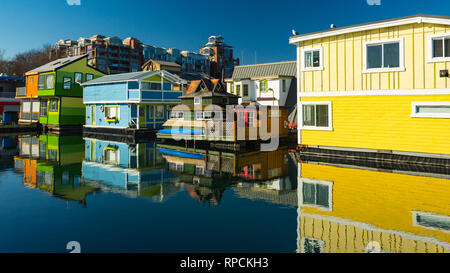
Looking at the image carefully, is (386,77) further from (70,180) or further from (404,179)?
(70,180)

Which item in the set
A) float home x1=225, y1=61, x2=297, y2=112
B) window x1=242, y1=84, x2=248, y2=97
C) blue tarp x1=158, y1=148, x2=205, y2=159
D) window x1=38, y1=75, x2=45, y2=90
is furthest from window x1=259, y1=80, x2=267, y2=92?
window x1=38, y1=75, x2=45, y2=90

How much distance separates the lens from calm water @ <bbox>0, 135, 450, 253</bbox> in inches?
260

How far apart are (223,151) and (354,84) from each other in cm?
846

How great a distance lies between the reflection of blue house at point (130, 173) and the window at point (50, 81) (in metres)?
22.2

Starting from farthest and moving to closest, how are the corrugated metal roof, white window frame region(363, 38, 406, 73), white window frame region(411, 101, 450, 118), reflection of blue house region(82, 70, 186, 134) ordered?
the corrugated metal roof < reflection of blue house region(82, 70, 186, 134) < white window frame region(363, 38, 406, 73) < white window frame region(411, 101, 450, 118)

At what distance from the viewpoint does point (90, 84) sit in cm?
3653

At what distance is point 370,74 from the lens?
16.5 metres

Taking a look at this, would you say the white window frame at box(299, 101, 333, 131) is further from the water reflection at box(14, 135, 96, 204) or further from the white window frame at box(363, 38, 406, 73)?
the water reflection at box(14, 135, 96, 204)

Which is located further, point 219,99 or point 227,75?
point 227,75

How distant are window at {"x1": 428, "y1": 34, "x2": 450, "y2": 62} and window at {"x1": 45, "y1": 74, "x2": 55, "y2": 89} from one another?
1490 inches

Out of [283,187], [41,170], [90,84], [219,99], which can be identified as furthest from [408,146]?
[90,84]

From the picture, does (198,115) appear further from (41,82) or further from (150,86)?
(41,82)

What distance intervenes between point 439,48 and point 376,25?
9.48 feet

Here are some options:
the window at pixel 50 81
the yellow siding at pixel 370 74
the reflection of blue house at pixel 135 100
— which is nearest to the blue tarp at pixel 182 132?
the reflection of blue house at pixel 135 100
